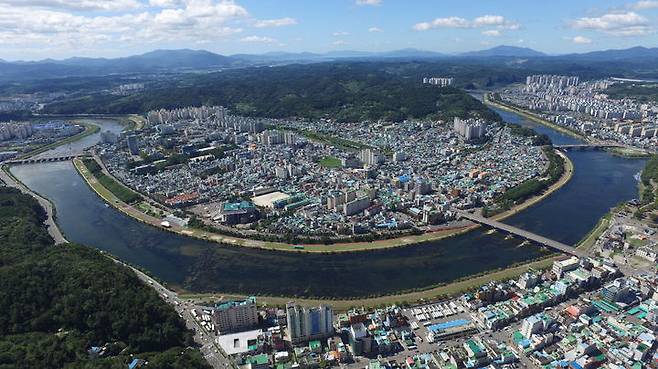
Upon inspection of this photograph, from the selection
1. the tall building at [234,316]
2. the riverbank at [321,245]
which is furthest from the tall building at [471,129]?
the tall building at [234,316]

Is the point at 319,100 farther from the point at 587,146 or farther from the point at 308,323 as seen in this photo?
the point at 308,323

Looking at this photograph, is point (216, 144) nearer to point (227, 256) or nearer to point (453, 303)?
point (227, 256)

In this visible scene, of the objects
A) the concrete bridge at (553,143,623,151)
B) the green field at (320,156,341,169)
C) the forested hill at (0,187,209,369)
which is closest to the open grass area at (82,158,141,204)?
the forested hill at (0,187,209,369)

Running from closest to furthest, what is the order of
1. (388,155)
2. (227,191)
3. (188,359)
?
1. (188,359)
2. (227,191)
3. (388,155)

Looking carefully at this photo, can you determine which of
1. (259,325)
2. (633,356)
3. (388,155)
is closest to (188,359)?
(259,325)

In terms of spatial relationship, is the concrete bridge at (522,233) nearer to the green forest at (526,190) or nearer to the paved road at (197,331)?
the green forest at (526,190)

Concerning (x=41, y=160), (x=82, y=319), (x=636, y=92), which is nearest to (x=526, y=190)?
(x=82, y=319)
